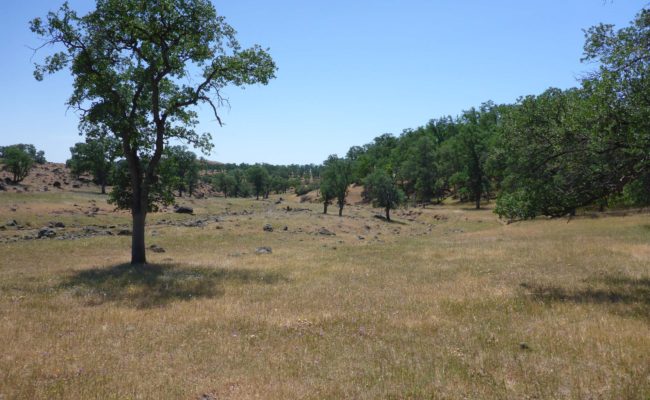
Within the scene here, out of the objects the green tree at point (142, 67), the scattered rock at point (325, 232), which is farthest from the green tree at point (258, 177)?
the green tree at point (142, 67)

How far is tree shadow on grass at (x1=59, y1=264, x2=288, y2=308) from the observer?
15500 mm

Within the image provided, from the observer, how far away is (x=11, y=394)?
23.0 feet

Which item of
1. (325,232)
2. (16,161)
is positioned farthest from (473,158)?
(16,161)

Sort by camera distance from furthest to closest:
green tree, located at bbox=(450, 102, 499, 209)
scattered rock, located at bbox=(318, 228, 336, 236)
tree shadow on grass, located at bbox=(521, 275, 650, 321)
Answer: green tree, located at bbox=(450, 102, 499, 209) → scattered rock, located at bbox=(318, 228, 336, 236) → tree shadow on grass, located at bbox=(521, 275, 650, 321)

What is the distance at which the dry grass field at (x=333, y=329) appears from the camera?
24.6 ft

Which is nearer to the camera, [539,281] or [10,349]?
[10,349]

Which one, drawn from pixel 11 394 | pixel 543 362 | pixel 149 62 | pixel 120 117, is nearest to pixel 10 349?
pixel 11 394

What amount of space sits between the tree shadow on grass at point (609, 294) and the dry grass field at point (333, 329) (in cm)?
7

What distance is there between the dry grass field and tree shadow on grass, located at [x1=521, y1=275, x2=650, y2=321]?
0.07 metres

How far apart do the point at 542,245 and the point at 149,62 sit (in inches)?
1113

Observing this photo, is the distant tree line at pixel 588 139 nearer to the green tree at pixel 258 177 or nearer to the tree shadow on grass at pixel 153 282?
the tree shadow on grass at pixel 153 282

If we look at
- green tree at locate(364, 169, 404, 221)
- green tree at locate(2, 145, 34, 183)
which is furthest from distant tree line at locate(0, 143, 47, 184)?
green tree at locate(364, 169, 404, 221)

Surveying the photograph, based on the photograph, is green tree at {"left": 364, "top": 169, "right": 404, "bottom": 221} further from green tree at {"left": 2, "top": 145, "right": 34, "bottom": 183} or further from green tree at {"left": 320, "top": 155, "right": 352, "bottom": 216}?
green tree at {"left": 2, "top": 145, "right": 34, "bottom": 183}

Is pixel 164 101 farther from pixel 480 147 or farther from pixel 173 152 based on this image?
pixel 480 147
